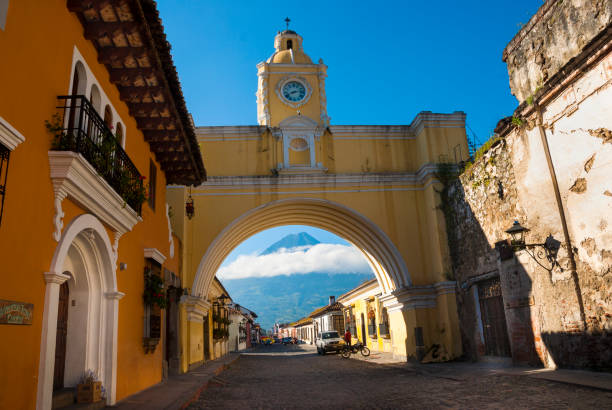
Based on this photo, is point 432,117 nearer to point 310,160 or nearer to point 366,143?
point 366,143

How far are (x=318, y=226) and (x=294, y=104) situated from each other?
5393 millimetres

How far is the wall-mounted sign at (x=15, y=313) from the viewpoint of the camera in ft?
14.1

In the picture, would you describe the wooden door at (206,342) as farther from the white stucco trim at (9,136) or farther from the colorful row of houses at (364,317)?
the white stucco trim at (9,136)

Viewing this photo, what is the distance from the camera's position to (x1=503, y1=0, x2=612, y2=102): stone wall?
29.8 feet

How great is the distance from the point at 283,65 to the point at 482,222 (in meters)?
10.8

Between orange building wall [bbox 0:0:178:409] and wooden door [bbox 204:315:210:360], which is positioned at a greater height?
orange building wall [bbox 0:0:178:409]

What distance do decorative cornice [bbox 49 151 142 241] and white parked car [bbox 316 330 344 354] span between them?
69.4 feet

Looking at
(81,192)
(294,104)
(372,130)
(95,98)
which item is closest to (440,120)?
(372,130)

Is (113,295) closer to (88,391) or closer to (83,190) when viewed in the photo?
(88,391)

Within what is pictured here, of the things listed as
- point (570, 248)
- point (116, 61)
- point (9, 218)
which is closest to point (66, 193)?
point (9, 218)

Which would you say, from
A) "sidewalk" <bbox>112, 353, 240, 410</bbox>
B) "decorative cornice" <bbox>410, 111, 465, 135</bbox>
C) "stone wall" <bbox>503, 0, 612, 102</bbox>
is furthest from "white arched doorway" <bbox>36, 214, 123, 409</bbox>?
"decorative cornice" <bbox>410, 111, 465, 135</bbox>

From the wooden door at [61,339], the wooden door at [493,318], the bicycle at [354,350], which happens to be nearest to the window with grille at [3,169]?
the wooden door at [61,339]

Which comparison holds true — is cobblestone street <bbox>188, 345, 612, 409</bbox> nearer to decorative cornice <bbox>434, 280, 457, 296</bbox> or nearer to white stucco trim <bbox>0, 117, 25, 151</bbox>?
decorative cornice <bbox>434, 280, 457, 296</bbox>

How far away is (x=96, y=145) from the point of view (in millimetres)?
6391
